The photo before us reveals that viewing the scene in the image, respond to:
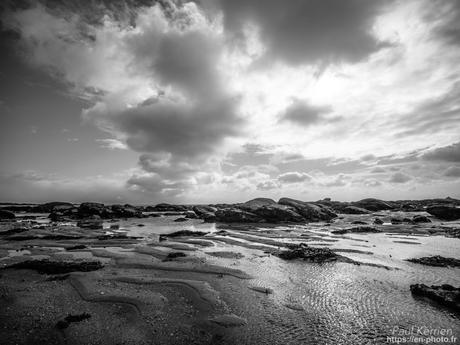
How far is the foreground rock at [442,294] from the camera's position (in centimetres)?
923

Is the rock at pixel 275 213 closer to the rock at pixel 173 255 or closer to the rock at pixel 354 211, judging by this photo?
the rock at pixel 354 211

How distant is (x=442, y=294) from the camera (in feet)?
32.3

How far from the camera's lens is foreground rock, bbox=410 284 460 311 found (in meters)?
9.23

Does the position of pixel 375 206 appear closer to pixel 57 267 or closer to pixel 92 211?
pixel 92 211

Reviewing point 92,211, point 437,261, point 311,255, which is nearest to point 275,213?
point 311,255

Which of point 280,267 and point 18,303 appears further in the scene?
point 280,267

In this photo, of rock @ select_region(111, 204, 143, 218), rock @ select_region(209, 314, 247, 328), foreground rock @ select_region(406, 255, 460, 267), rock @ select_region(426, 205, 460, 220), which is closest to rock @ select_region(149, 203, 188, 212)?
rock @ select_region(111, 204, 143, 218)

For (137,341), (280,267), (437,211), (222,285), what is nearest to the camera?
(137,341)

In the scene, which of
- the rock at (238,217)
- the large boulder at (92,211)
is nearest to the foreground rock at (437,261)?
the rock at (238,217)

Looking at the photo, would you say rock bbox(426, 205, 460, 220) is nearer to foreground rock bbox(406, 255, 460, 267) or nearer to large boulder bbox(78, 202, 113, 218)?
foreground rock bbox(406, 255, 460, 267)

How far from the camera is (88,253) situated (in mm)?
19828

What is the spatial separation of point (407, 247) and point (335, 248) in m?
6.85

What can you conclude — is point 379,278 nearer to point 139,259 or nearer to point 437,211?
point 139,259

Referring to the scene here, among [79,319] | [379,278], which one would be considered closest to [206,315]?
[79,319]
